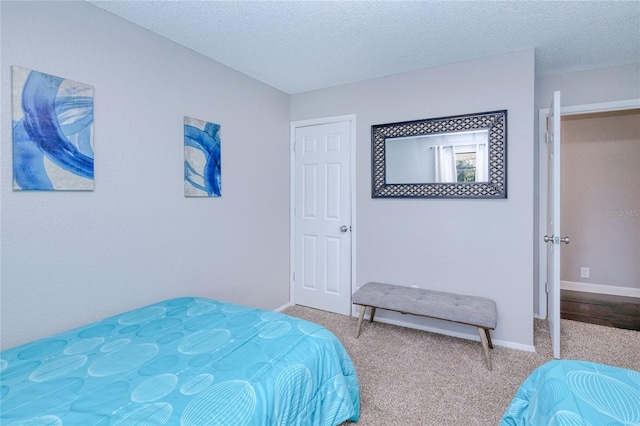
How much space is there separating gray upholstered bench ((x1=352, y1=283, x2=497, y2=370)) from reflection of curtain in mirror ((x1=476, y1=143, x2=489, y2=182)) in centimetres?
101

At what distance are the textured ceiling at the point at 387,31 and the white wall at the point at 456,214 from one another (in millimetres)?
198

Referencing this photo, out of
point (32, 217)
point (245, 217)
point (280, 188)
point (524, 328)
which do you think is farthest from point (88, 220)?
point (524, 328)

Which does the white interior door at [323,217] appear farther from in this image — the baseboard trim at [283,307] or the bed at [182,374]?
the bed at [182,374]

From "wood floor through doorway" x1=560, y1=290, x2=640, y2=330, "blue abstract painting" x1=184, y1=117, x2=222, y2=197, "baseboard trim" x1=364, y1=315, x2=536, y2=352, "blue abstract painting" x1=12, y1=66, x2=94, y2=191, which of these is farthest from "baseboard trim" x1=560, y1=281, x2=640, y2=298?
"blue abstract painting" x1=12, y1=66, x2=94, y2=191

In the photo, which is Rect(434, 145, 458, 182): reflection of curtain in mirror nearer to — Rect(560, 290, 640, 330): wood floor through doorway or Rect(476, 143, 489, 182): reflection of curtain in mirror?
Rect(476, 143, 489, 182): reflection of curtain in mirror

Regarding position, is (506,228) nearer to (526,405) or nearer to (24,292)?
(526,405)

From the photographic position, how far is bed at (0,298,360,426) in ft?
3.43

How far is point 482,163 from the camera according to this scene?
2.62 m

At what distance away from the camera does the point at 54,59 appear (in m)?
1.67

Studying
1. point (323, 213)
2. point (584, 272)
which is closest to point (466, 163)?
point (323, 213)

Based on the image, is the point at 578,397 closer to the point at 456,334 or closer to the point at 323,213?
the point at 456,334

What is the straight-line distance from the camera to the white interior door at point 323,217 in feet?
10.7

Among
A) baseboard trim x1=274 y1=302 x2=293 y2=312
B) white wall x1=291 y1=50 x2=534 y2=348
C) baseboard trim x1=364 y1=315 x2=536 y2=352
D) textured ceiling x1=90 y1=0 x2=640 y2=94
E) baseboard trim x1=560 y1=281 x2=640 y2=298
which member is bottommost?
baseboard trim x1=364 y1=315 x2=536 y2=352

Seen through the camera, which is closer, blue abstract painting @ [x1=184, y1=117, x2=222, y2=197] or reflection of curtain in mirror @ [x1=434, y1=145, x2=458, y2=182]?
blue abstract painting @ [x1=184, y1=117, x2=222, y2=197]
